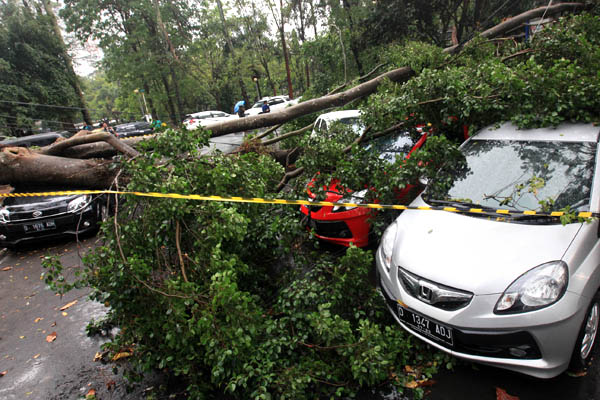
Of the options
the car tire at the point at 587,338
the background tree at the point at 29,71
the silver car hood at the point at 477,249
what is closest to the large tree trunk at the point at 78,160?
the silver car hood at the point at 477,249

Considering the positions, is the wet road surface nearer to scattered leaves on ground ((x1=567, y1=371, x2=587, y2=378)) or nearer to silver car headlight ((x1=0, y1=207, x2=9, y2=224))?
scattered leaves on ground ((x1=567, y1=371, x2=587, y2=378))

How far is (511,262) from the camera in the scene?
93.9 inches

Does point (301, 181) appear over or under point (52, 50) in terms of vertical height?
under

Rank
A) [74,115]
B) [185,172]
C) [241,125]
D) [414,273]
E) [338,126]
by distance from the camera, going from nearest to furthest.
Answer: [414,273], [185,172], [338,126], [241,125], [74,115]

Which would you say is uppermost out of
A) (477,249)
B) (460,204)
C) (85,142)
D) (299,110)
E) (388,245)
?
(85,142)

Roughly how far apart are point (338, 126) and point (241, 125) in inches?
85.6

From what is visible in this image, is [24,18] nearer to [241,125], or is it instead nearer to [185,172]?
[241,125]

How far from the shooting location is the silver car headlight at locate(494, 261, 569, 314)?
88.4 inches

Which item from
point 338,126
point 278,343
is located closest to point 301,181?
point 338,126

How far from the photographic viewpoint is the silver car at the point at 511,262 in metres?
2.27

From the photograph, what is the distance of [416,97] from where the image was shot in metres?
4.36

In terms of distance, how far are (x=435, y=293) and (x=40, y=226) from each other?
6.82 metres

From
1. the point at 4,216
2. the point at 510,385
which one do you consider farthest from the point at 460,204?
the point at 4,216

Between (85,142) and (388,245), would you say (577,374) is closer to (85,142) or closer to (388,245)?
(388,245)
